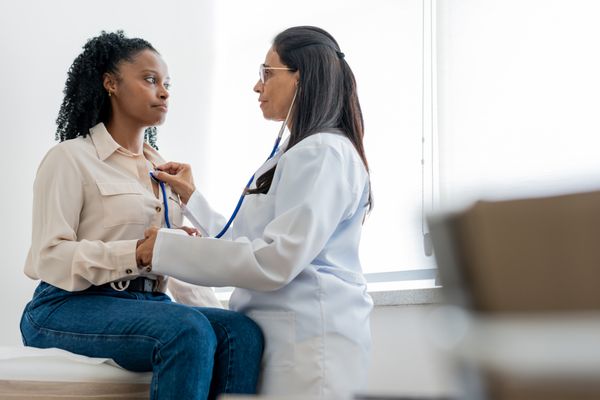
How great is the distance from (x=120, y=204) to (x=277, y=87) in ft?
1.57

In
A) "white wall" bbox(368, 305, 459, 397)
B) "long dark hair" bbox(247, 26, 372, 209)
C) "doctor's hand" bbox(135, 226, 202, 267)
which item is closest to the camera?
"doctor's hand" bbox(135, 226, 202, 267)

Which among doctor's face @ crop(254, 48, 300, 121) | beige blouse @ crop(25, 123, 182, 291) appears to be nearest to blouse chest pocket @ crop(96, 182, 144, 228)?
beige blouse @ crop(25, 123, 182, 291)

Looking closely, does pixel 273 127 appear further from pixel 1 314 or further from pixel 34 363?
pixel 34 363

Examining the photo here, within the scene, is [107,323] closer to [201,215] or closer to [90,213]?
[90,213]

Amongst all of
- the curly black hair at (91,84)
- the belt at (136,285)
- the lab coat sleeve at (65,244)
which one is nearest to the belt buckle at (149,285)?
the belt at (136,285)

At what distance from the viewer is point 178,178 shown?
2297mm

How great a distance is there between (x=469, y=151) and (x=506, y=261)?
2.31 m

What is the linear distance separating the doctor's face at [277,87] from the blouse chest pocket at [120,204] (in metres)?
0.39

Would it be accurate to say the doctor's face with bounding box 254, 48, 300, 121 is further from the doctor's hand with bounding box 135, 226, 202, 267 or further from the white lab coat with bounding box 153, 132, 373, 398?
the doctor's hand with bounding box 135, 226, 202, 267

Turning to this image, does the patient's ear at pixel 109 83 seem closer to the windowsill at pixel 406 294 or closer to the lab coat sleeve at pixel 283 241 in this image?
the lab coat sleeve at pixel 283 241

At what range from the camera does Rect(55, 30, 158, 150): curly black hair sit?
90.0 inches

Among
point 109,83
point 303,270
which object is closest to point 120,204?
point 109,83

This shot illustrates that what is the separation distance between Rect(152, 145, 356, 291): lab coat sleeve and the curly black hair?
601 millimetres

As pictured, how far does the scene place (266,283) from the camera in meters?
1.74
